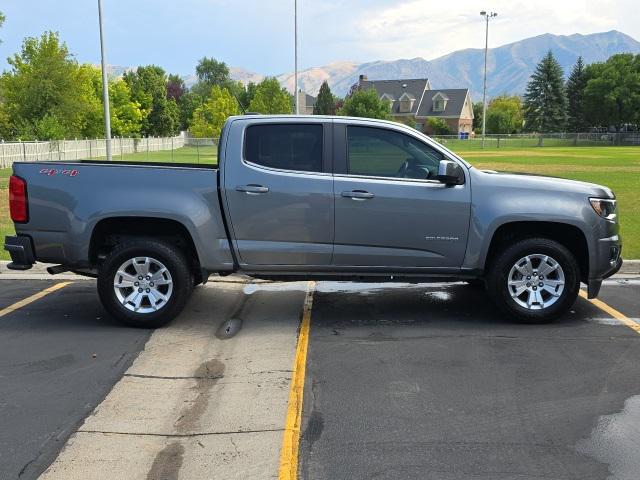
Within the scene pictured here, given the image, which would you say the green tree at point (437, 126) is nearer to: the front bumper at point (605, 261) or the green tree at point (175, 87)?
the green tree at point (175, 87)

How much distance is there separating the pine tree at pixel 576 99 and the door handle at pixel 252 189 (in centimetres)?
9169

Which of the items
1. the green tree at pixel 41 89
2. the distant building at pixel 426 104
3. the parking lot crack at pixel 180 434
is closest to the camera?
the parking lot crack at pixel 180 434

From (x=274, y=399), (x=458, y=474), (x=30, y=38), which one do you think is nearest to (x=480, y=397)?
(x=458, y=474)

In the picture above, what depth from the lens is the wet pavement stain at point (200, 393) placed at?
158 inches

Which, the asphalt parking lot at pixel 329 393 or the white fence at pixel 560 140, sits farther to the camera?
the white fence at pixel 560 140

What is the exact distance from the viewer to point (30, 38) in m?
41.5

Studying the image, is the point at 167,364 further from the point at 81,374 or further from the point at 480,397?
the point at 480,397

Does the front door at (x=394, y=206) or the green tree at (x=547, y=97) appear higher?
the green tree at (x=547, y=97)

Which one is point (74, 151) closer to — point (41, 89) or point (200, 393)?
point (41, 89)

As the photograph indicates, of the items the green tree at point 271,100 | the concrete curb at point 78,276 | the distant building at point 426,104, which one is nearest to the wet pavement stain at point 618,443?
the concrete curb at point 78,276

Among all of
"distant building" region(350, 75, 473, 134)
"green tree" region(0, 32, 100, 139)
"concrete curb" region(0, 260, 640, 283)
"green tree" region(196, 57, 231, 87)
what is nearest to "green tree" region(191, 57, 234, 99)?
"green tree" region(196, 57, 231, 87)

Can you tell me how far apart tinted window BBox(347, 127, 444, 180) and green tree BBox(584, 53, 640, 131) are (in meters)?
84.7

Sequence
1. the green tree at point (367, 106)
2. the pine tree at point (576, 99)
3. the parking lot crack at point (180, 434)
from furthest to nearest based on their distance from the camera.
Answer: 1. the pine tree at point (576, 99)
2. the green tree at point (367, 106)
3. the parking lot crack at point (180, 434)

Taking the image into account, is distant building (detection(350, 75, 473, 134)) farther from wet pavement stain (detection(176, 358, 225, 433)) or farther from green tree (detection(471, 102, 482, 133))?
wet pavement stain (detection(176, 358, 225, 433))
